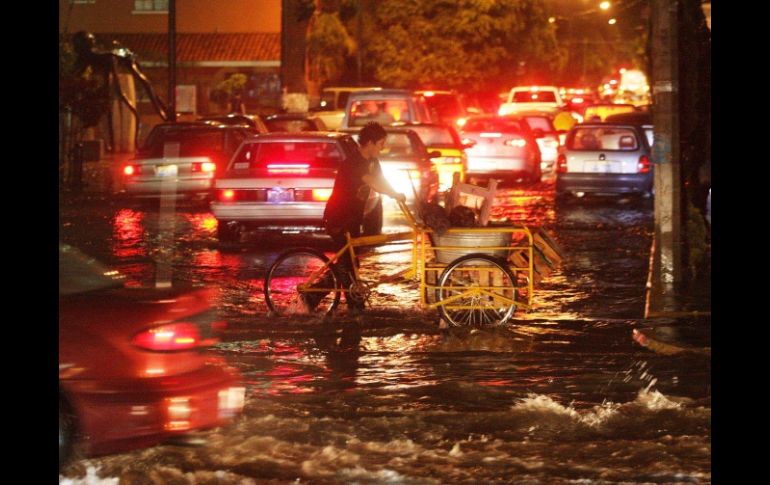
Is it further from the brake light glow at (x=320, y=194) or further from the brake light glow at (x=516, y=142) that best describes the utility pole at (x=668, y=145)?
the brake light glow at (x=516, y=142)

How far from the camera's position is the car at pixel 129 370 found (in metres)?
6.55

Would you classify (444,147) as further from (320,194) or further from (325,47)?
(325,47)

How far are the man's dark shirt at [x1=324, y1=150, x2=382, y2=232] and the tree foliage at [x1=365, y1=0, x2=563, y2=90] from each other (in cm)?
4161

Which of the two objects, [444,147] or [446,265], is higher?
[444,147]

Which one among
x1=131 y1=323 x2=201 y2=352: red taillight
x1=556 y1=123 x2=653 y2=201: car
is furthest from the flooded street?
x1=556 y1=123 x2=653 y2=201: car

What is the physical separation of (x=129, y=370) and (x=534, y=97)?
37795 mm

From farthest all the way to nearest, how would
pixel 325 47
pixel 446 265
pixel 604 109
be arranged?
pixel 325 47
pixel 604 109
pixel 446 265

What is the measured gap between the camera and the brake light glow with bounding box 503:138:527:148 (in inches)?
1145

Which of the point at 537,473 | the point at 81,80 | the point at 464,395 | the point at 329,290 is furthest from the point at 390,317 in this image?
the point at 81,80

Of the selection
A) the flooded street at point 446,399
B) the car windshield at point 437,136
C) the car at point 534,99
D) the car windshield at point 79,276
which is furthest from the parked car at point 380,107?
the car windshield at point 79,276

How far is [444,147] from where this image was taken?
23906 millimetres

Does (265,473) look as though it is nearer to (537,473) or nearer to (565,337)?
(537,473)

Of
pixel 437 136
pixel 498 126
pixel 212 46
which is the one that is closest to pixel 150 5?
pixel 212 46

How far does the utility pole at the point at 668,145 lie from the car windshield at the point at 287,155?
16.3ft
